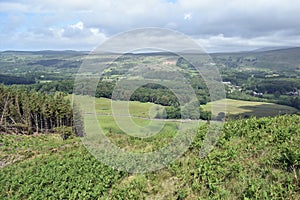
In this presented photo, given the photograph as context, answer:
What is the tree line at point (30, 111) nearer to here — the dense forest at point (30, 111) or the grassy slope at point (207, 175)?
the dense forest at point (30, 111)

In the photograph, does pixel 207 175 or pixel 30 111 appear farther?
pixel 30 111

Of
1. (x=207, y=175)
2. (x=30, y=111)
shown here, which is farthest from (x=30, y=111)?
(x=207, y=175)

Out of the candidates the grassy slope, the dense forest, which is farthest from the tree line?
the grassy slope

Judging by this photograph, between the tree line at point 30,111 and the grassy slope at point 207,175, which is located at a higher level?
the grassy slope at point 207,175

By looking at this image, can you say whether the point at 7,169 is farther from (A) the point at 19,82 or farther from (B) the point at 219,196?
(A) the point at 19,82

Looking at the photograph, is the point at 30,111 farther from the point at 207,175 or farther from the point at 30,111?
the point at 207,175

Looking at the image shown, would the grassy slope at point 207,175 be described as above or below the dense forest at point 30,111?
above

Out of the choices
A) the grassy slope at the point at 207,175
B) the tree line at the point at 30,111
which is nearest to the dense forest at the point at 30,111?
the tree line at the point at 30,111

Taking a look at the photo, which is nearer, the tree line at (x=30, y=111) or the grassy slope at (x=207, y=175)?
the grassy slope at (x=207, y=175)

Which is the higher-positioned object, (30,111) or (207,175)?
(207,175)
